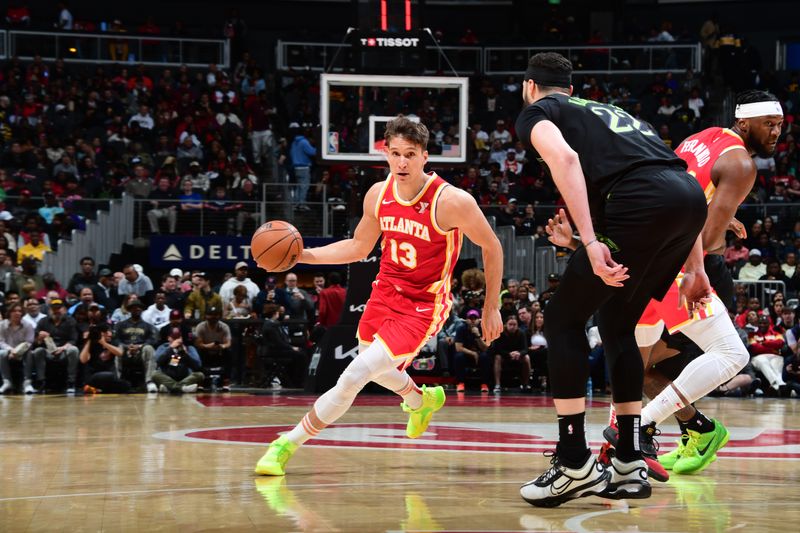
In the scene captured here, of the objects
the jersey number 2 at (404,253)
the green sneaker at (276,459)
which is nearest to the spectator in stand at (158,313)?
the jersey number 2 at (404,253)

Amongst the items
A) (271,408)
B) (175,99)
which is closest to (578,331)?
(271,408)

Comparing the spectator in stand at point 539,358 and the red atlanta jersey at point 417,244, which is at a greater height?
the red atlanta jersey at point 417,244

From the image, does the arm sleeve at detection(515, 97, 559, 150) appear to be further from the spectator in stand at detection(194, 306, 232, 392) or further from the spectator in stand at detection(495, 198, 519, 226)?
the spectator in stand at detection(495, 198, 519, 226)

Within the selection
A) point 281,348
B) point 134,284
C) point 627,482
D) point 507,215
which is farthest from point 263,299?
point 627,482

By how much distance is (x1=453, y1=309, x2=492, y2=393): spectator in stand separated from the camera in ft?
53.0

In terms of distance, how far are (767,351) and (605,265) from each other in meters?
12.4

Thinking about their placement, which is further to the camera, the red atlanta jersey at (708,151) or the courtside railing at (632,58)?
the courtside railing at (632,58)

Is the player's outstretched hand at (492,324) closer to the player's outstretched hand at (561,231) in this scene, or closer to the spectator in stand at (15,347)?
the player's outstretched hand at (561,231)

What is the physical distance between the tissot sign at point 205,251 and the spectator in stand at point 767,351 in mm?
9013

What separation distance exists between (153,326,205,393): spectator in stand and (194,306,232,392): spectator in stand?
0.94 feet

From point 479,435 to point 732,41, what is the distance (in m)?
22.4

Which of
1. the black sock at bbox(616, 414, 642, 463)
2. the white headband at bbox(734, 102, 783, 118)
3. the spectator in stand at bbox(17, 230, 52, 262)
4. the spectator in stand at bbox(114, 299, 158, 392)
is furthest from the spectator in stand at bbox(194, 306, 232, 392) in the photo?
the black sock at bbox(616, 414, 642, 463)

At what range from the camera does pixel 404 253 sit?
6.74 meters

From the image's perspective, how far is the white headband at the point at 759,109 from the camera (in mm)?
6457
